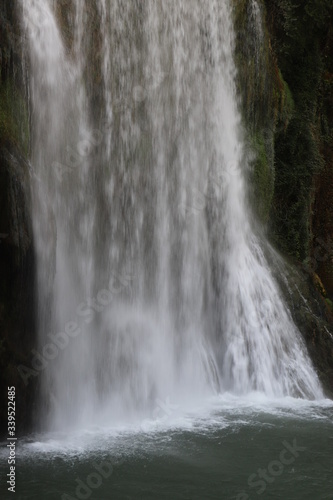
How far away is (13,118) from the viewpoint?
25.0 feet

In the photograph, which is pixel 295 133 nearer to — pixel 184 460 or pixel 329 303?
pixel 329 303

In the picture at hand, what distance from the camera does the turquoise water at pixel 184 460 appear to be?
6.48 meters

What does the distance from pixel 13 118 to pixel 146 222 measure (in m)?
3.09

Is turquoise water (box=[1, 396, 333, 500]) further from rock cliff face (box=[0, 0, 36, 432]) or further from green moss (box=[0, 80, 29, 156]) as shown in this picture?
green moss (box=[0, 80, 29, 156])

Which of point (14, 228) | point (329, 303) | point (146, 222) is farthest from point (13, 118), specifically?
point (329, 303)

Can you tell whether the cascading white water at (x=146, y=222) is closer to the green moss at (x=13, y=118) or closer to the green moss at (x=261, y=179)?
the green moss at (x=261, y=179)

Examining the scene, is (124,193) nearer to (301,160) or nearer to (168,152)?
(168,152)

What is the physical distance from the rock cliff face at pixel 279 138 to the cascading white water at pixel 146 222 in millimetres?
269

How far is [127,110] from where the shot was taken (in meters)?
10.2

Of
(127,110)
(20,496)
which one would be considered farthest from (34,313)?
(127,110)

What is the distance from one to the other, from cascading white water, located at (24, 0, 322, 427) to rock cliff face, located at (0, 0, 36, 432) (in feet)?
0.78

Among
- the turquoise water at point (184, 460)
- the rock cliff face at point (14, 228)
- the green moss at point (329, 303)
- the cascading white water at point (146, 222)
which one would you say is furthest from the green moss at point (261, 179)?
the rock cliff face at point (14, 228)

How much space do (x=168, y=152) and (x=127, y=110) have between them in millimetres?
1020

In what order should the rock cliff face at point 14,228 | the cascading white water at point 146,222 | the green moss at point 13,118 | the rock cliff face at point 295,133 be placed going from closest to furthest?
the rock cliff face at point 14,228
the green moss at point 13,118
the cascading white water at point 146,222
the rock cliff face at point 295,133
